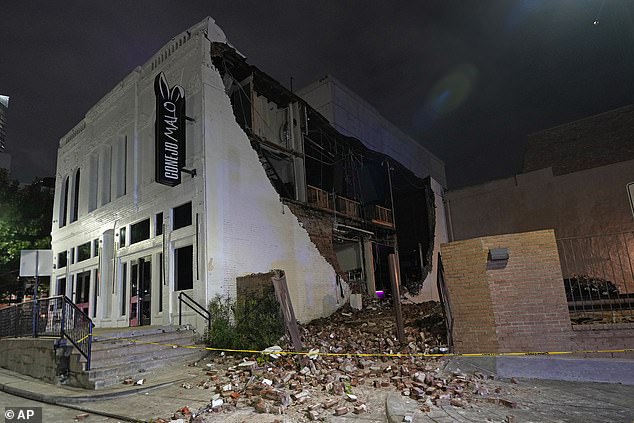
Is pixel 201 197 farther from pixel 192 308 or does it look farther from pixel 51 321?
pixel 51 321

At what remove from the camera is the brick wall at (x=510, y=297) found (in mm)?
7195

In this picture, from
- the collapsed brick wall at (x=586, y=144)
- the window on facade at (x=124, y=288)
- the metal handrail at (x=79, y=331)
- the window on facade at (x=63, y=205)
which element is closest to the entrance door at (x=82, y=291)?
the window on facade at (x=124, y=288)

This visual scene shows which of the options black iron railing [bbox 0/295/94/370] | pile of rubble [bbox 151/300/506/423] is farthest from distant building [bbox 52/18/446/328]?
pile of rubble [bbox 151/300/506/423]

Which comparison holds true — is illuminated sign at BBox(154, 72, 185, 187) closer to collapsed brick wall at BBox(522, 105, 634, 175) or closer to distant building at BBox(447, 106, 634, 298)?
distant building at BBox(447, 106, 634, 298)

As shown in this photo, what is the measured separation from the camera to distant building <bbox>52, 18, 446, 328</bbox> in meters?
12.6

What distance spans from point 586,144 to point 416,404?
2362cm

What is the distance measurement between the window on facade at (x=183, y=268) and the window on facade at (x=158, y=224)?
1.32 meters

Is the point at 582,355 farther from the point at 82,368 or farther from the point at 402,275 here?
the point at 402,275

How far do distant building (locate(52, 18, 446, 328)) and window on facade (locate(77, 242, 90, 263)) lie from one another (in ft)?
0.26

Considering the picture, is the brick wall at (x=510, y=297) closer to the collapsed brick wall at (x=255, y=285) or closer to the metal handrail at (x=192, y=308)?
the collapsed brick wall at (x=255, y=285)

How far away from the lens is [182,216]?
13156mm

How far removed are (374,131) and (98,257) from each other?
707 inches

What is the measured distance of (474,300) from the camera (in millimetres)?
7570

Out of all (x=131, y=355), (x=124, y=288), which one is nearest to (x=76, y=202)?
(x=124, y=288)
